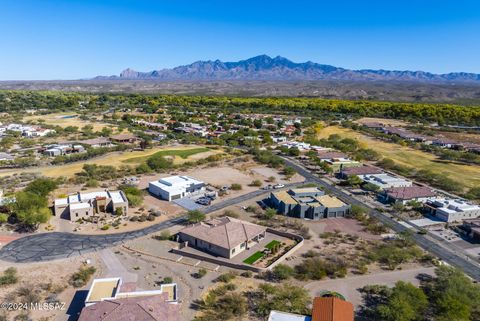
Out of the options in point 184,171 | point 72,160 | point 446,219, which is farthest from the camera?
point 72,160

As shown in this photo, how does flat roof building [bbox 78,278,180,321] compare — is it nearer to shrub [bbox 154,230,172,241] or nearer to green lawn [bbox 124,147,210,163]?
shrub [bbox 154,230,172,241]

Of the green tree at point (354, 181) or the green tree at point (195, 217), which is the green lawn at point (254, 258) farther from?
the green tree at point (354, 181)

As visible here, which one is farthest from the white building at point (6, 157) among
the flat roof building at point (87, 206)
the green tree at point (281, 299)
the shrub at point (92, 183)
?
the green tree at point (281, 299)

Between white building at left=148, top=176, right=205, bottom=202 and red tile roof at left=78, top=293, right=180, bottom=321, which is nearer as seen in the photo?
red tile roof at left=78, top=293, right=180, bottom=321

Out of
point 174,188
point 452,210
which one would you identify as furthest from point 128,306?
point 452,210

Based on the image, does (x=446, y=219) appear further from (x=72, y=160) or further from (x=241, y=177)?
(x=72, y=160)

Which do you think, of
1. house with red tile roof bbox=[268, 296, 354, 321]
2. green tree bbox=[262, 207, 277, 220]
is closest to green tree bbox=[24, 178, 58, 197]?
green tree bbox=[262, 207, 277, 220]

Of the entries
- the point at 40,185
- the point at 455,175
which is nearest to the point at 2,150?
the point at 40,185
